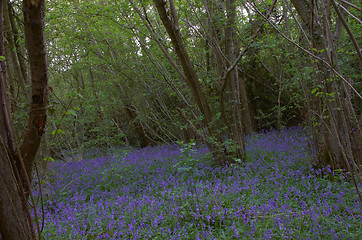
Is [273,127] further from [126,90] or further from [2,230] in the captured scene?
[2,230]

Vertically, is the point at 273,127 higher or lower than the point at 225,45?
lower

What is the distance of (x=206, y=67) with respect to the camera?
27.0 ft

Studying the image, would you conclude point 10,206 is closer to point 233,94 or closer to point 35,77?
point 35,77

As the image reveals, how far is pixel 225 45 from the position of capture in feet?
19.8

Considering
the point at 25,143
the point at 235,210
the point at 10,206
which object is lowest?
the point at 235,210

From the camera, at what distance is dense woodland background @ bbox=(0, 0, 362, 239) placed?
245cm

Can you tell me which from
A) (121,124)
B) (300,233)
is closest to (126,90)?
(121,124)

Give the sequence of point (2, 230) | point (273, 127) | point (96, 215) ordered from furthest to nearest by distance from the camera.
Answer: point (273, 127) < point (96, 215) < point (2, 230)

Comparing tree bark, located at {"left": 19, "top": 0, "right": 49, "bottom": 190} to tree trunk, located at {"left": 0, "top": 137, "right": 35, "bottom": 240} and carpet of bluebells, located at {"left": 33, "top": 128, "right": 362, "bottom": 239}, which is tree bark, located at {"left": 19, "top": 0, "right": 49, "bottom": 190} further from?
carpet of bluebells, located at {"left": 33, "top": 128, "right": 362, "bottom": 239}

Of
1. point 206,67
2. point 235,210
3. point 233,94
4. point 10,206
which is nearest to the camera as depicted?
point 10,206

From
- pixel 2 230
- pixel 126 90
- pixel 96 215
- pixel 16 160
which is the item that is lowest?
pixel 96 215

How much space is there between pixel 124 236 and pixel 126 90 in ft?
25.7

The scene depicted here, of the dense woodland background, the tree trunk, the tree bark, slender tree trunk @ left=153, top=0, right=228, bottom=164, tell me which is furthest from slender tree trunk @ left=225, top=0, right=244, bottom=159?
the tree trunk

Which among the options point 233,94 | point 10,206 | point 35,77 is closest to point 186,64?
point 233,94
